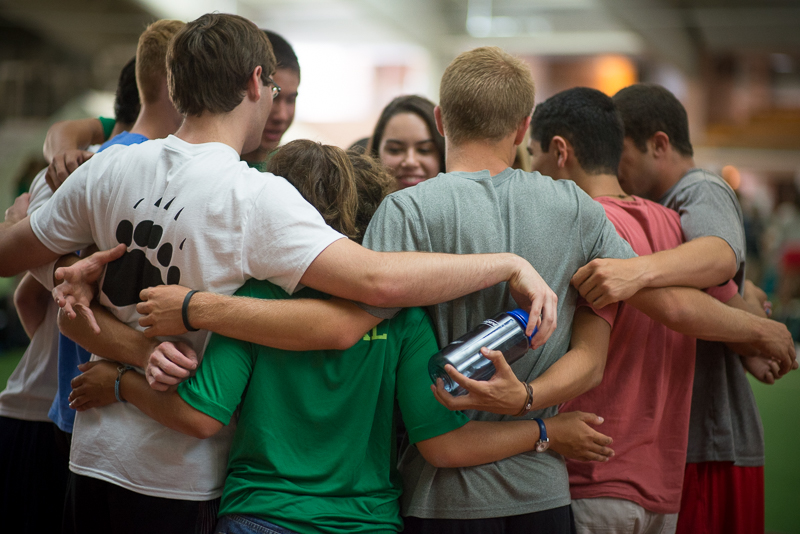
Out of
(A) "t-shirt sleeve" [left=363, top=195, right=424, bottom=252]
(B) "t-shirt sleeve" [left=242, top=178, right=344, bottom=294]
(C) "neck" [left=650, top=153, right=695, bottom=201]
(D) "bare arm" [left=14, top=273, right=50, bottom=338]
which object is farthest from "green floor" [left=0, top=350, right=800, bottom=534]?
(D) "bare arm" [left=14, top=273, right=50, bottom=338]

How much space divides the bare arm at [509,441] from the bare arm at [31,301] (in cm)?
151

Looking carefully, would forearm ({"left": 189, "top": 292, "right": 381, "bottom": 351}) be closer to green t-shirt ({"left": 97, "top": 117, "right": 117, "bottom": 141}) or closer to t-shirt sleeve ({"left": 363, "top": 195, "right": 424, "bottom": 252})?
t-shirt sleeve ({"left": 363, "top": 195, "right": 424, "bottom": 252})

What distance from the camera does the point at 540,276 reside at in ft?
5.17

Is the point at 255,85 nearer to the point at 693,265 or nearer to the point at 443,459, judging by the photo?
the point at 443,459

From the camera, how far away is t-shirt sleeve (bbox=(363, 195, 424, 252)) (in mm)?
1570

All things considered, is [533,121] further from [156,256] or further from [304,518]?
[304,518]

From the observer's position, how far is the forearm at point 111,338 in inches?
62.0

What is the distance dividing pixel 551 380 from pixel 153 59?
158 cm

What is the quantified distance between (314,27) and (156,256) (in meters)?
12.0

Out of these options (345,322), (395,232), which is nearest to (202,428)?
(345,322)

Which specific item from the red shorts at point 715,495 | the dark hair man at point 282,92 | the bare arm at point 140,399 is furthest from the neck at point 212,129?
the red shorts at point 715,495

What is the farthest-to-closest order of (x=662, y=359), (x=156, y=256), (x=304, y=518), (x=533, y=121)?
(x=533, y=121) → (x=662, y=359) → (x=156, y=256) → (x=304, y=518)

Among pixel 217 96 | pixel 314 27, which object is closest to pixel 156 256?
pixel 217 96

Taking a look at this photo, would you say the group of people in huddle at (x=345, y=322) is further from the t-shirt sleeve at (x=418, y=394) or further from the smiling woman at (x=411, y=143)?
the smiling woman at (x=411, y=143)
